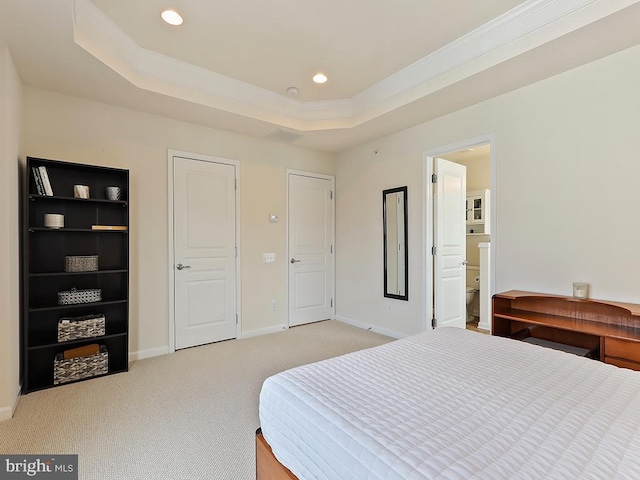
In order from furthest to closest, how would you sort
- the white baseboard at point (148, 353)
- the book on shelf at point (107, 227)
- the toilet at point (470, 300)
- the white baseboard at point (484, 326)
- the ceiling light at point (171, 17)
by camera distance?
the toilet at point (470, 300) → the white baseboard at point (484, 326) → the white baseboard at point (148, 353) → the book on shelf at point (107, 227) → the ceiling light at point (171, 17)

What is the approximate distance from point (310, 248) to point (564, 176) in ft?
10.2

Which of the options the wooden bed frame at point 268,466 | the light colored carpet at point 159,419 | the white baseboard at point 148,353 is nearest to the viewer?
the wooden bed frame at point 268,466

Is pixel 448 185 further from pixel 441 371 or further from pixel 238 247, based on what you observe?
pixel 441 371

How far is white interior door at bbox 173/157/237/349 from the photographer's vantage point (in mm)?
3674

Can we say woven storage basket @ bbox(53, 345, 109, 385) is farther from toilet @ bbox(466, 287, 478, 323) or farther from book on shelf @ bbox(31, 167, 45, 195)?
toilet @ bbox(466, 287, 478, 323)

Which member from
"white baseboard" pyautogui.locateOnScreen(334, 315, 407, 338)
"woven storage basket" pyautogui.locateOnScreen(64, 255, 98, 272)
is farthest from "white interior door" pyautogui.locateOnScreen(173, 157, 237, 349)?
"white baseboard" pyautogui.locateOnScreen(334, 315, 407, 338)

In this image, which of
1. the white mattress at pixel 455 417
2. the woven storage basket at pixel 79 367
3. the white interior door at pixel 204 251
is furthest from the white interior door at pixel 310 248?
the white mattress at pixel 455 417

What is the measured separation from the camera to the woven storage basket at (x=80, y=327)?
2775 millimetres

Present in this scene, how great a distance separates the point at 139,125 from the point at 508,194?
12.5ft

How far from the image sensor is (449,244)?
401 cm

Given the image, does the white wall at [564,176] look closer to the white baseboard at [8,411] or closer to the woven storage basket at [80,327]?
the woven storage basket at [80,327]

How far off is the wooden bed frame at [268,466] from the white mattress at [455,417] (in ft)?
0.15

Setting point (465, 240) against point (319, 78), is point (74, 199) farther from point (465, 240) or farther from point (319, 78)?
point (465, 240)

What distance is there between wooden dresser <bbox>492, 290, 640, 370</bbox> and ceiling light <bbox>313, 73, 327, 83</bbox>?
2.66 metres
